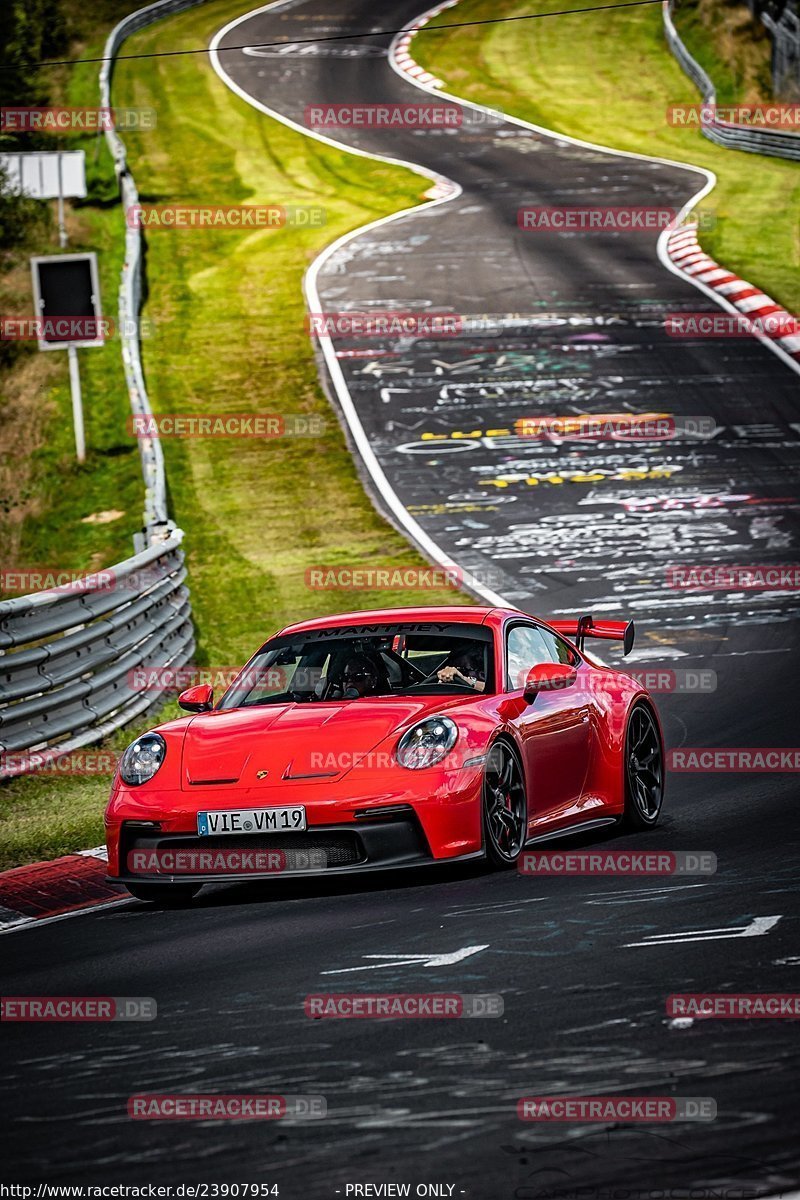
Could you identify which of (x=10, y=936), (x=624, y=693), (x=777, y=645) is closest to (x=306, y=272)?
(x=777, y=645)

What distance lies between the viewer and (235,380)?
92.9 feet

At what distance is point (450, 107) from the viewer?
1898 inches

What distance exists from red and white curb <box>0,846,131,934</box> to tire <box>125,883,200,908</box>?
198 mm

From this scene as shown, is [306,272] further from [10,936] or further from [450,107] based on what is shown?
[10,936]

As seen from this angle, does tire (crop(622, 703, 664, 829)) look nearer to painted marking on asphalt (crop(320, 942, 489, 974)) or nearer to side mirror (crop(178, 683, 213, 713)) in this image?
side mirror (crop(178, 683, 213, 713))

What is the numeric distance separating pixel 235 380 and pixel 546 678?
19886mm

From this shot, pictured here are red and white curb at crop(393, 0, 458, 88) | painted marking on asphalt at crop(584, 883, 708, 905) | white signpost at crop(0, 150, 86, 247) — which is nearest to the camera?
painted marking on asphalt at crop(584, 883, 708, 905)

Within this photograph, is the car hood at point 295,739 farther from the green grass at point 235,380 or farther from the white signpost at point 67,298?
the white signpost at point 67,298

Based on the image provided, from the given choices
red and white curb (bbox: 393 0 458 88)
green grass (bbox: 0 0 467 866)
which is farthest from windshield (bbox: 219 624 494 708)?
red and white curb (bbox: 393 0 458 88)

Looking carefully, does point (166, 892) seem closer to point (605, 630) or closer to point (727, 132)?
point (605, 630)

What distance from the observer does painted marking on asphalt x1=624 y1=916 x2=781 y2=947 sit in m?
6.86

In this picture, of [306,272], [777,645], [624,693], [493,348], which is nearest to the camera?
[624,693]

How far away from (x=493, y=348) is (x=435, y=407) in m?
2.98

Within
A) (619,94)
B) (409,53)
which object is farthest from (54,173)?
(409,53)
